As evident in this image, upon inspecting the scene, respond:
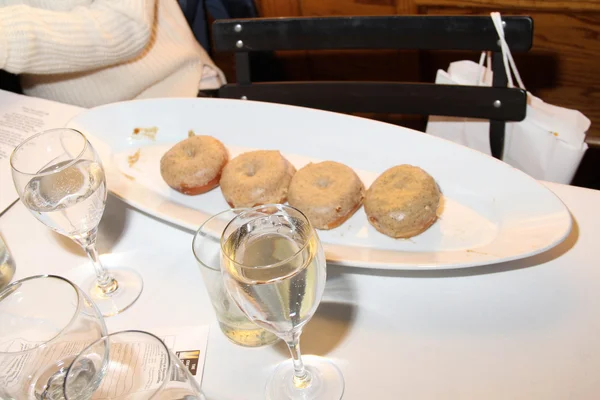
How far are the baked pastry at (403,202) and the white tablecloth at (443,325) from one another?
2.9 inches

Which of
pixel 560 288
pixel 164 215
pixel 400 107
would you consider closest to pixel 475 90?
pixel 400 107

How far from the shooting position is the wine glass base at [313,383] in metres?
0.64

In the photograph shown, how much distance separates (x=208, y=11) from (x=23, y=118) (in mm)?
688

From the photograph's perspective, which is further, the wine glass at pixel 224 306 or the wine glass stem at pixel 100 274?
the wine glass stem at pixel 100 274

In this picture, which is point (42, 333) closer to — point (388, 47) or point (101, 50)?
point (388, 47)

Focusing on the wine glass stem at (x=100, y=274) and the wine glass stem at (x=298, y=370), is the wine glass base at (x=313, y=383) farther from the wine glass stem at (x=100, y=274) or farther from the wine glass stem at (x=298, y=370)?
the wine glass stem at (x=100, y=274)

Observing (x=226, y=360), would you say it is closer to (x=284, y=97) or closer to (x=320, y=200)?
(x=320, y=200)

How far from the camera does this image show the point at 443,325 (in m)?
0.69

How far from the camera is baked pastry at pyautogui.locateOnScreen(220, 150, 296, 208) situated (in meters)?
0.89

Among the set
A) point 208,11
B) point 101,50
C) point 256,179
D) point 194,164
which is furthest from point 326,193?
point 208,11

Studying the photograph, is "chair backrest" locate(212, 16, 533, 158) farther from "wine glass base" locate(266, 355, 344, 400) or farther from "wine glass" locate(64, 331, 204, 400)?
"wine glass" locate(64, 331, 204, 400)

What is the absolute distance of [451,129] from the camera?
1.22m

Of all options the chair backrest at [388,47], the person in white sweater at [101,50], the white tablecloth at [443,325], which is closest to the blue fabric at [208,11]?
the person in white sweater at [101,50]

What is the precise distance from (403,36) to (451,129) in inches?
9.2
